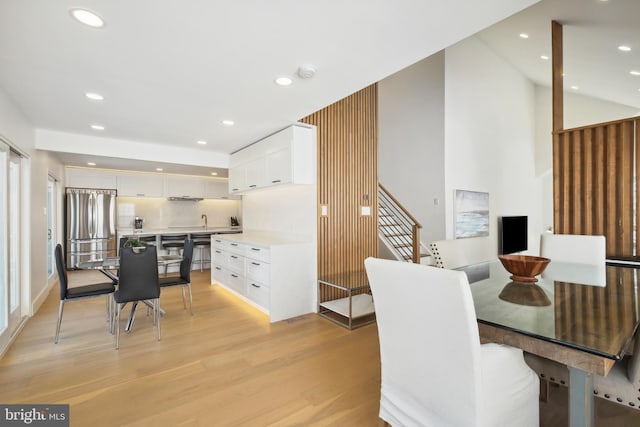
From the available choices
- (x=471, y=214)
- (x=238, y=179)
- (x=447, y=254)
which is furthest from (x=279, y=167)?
(x=471, y=214)

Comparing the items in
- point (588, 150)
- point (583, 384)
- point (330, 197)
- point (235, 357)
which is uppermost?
point (588, 150)

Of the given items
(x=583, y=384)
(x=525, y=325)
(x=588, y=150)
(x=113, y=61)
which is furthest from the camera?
(x=588, y=150)

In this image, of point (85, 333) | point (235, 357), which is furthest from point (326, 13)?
point (85, 333)

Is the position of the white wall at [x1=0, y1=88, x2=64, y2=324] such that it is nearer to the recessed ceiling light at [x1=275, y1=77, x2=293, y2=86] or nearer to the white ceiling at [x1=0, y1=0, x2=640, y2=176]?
the white ceiling at [x1=0, y1=0, x2=640, y2=176]

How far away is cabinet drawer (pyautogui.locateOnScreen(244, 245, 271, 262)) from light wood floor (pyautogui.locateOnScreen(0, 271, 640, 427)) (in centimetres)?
74

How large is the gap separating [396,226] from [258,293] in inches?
121

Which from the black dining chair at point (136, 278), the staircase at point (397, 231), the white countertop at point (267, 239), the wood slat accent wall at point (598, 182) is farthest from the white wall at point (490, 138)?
the black dining chair at point (136, 278)

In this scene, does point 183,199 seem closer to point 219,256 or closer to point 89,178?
point 89,178

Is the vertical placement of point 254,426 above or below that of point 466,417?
below

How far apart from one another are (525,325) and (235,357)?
7.47 feet

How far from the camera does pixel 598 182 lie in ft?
12.8

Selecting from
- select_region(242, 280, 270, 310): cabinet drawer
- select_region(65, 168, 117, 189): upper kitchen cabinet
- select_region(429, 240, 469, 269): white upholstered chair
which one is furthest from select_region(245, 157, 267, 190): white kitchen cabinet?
select_region(65, 168, 117, 189): upper kitchen cabinet

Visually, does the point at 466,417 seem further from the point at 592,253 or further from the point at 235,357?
the point at 592,253

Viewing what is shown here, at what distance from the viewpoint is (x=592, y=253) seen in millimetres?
2877
